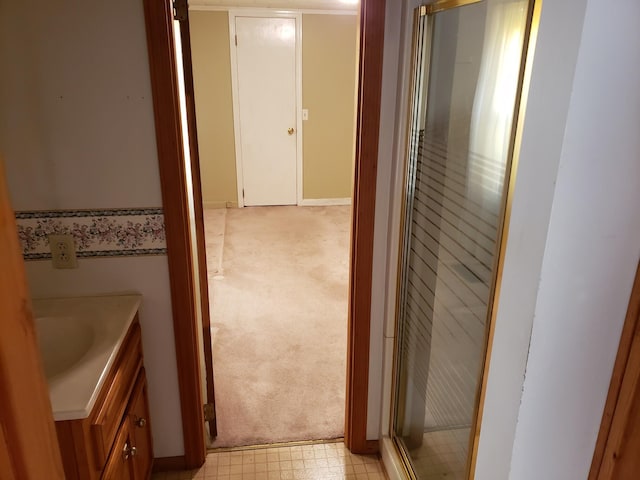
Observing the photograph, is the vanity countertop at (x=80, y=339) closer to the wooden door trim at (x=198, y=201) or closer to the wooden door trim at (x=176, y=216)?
the wooden door trim at (x=176, y=216)

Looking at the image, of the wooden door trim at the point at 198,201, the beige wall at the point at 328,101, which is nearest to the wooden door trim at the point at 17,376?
the wooden door trim at the point at 198,201

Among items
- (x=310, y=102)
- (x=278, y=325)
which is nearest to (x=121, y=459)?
(x=278, y=325)

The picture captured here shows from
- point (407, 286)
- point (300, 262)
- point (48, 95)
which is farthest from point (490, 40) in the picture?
point (300, 262)

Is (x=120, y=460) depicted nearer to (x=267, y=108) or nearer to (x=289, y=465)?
(x=289, y=465)

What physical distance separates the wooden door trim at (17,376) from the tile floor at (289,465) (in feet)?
5.09

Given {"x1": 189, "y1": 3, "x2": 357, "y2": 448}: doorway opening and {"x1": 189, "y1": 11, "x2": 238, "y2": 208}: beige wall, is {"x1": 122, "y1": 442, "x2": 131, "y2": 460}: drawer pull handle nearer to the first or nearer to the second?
{"x1": 189, "y1": 3, "x2": 357, "y2": 448}: doorway opening

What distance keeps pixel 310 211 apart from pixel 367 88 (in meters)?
3.78

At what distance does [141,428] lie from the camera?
1.76 meters

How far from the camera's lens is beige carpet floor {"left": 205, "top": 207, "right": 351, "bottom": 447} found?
238cm

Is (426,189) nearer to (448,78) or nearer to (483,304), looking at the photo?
(448,78)

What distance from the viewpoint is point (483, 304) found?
1.27 meters

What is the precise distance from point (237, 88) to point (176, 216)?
368cm

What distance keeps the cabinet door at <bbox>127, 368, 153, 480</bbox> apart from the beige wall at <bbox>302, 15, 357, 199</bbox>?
3779 millimetres

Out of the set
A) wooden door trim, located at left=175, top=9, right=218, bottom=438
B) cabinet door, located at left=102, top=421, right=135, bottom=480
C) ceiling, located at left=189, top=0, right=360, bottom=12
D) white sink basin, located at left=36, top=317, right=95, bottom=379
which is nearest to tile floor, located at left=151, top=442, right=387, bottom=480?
wooden door trim, located at left=175, top=9, right=218, bottom=438
